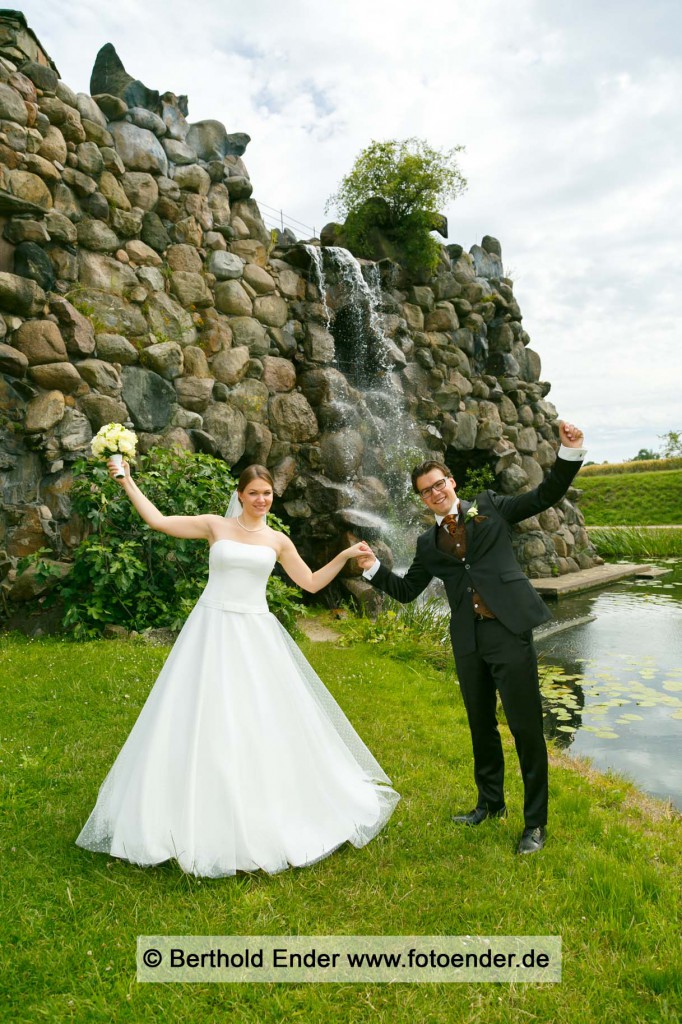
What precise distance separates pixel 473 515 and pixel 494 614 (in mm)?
551

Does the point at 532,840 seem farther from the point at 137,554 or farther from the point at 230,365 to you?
the point at 230,365

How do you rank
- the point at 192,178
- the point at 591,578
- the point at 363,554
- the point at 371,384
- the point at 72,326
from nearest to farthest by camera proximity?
the point at 363,554
the point at 72,326
the point at 192,178
the point at 371,384
the point at 591,578

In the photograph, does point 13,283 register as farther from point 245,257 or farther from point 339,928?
point 339,928

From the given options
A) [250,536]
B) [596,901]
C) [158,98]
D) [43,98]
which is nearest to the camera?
[596,901]

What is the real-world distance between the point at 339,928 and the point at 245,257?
9383mm

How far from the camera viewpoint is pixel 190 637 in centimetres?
363

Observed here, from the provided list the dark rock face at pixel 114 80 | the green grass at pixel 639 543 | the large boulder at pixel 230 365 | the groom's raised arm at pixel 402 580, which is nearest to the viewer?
the groom's raised arm at pixel 402 580

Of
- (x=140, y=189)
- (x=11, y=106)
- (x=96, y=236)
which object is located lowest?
(x=96, y=236)

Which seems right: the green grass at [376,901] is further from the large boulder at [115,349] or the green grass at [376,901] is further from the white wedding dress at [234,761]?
the large boulder at [115,349]

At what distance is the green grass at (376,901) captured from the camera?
2.52 m

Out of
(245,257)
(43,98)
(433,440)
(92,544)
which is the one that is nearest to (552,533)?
(433,440)

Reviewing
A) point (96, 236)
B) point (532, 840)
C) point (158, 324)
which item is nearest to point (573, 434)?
point (532, 840)

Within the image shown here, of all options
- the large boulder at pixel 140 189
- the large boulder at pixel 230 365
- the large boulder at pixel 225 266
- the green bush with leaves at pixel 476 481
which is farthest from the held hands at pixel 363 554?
the green bush with leaves at pixel 476 481

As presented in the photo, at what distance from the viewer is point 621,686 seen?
25.1ft
